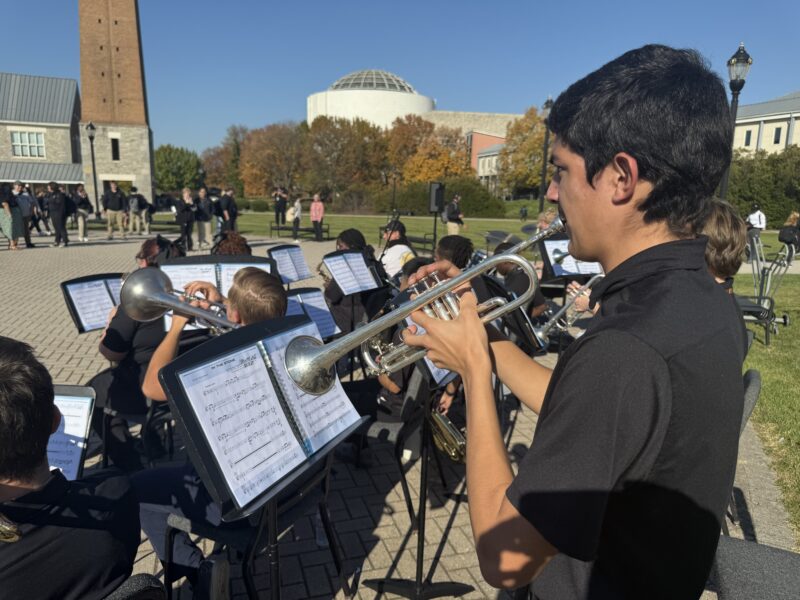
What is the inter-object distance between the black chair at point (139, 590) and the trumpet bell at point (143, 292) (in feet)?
5.69

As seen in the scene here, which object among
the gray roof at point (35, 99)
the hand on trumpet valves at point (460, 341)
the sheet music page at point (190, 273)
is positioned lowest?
the sheet music page at point (190, 273)

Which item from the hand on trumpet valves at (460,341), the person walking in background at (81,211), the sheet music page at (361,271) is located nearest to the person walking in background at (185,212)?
the person walking in background at (81,211)

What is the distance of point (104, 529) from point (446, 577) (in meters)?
2.07

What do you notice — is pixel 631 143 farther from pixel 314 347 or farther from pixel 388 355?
pixel 314 347

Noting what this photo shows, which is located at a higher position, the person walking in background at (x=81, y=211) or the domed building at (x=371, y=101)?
the domed building at (x=371, y=101)

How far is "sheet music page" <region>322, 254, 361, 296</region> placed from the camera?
549 cm

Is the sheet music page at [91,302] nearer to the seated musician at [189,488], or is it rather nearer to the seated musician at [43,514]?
the seated musician at [189,488]

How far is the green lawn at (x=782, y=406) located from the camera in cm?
423

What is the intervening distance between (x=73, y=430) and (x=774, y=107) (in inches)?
2800

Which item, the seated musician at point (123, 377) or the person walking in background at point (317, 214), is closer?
the seated musician at point (123, 377)

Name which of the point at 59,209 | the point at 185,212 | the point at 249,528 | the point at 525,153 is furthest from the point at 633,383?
the point at 525,153

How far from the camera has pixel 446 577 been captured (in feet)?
10.2

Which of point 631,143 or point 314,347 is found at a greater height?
point 631,143

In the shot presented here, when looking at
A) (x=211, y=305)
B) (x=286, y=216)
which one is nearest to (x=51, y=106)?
(x=286, y=216)
